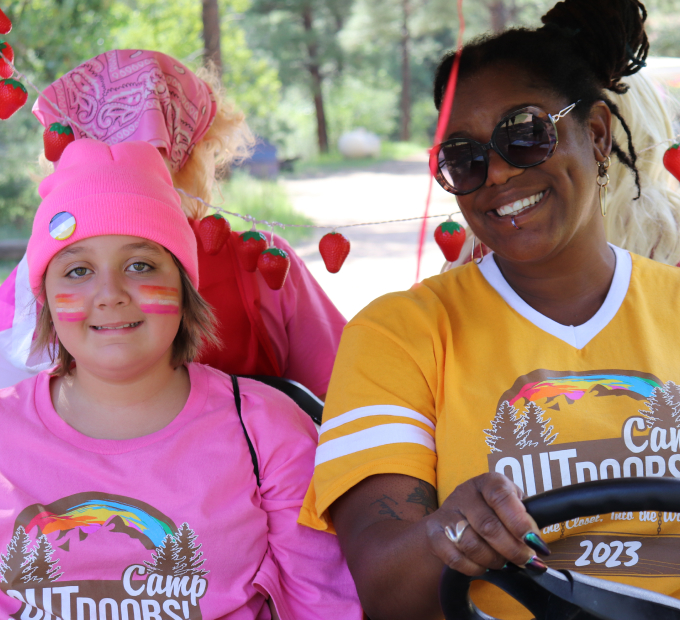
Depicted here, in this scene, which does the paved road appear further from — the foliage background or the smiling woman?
the smiling woman

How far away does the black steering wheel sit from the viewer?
3.95 feet

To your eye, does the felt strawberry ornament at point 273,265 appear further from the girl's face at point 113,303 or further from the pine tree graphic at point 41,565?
the pine tree graphic at point 41,565

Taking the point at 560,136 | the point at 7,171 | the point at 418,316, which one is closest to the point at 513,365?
the point at 418,316

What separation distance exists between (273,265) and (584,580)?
1236mm

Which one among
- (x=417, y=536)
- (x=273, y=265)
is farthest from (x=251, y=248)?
(x=417, y=536)

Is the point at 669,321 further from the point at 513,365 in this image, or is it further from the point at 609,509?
the point at 609,509

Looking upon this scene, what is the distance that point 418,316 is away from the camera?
1.71 metres

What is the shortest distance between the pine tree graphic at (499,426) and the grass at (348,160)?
1865 centimetres

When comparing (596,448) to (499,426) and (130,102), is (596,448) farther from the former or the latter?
(130,102)

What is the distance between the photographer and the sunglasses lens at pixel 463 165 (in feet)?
5.73

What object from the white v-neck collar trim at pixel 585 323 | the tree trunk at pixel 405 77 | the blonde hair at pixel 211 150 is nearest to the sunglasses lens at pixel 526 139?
the white v-neck collar trim at pixel 585 323

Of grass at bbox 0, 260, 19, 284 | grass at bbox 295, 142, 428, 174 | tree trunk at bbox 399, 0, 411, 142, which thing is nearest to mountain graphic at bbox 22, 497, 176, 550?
grass at bbox 0, 260, 19, 284

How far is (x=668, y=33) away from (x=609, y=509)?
15319 millimetres

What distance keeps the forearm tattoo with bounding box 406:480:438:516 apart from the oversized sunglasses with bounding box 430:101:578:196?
2.28 ft
